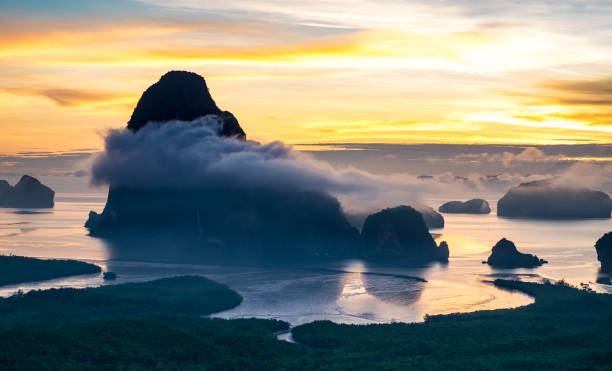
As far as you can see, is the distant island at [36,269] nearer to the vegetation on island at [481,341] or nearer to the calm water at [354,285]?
the calm water at [354,285]

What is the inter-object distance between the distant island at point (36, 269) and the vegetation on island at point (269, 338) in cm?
3167

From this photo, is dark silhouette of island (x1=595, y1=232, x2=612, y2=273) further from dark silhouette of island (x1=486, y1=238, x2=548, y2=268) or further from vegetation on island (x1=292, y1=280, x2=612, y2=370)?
vegetation on island (x1=292, y1=280, x2=612, y2=370)

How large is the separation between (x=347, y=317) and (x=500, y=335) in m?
25.9

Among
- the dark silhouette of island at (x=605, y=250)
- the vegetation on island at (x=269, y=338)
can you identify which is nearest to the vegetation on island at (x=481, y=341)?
the vegetation on island at (x=269, y=338)

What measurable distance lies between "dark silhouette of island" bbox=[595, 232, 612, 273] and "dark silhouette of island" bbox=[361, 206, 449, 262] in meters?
37.3

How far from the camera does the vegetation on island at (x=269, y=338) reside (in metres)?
87.9

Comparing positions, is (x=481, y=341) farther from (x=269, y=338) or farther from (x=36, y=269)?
(x=36, y=269)

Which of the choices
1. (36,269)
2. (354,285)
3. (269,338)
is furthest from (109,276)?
(269,338)

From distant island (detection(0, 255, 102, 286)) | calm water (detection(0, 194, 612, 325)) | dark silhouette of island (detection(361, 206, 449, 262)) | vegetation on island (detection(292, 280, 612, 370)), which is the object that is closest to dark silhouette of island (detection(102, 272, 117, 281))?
calm water (detection(0, 194, 612, 325))

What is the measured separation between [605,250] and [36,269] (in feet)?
389

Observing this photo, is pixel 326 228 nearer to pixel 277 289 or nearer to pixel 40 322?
pixel 277 289

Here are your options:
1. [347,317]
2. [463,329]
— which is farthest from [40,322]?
[463,329]

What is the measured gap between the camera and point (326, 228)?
200 meters

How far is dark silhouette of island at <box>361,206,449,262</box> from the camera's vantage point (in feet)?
601
